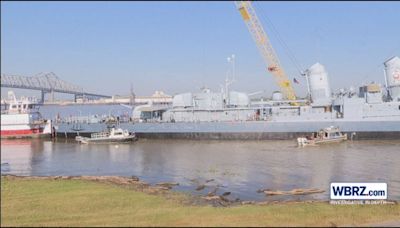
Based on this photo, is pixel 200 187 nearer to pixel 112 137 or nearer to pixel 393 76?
pixel 112 137

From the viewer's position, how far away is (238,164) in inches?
1216

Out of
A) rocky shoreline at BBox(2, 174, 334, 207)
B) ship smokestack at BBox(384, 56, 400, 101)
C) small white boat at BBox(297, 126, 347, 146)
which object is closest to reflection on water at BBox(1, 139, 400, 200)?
rocky shoreline at BBox(2, 174, 334, 207)

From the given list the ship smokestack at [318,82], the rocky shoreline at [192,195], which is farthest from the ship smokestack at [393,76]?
the rocky shoreline at [192,195]

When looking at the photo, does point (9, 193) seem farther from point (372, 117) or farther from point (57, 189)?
point (372, 117)

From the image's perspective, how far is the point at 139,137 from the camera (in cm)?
5750

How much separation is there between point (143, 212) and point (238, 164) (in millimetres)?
18980

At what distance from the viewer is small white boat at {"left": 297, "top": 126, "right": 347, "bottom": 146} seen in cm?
4318

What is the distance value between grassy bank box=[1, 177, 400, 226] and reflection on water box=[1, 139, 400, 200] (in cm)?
351

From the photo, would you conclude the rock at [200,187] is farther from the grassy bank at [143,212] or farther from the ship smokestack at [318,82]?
the ship smokestack at [318,82]

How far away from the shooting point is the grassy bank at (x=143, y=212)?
1114 centimetres

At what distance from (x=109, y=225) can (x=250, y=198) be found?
8.85m

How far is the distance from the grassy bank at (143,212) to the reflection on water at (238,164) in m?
3.51

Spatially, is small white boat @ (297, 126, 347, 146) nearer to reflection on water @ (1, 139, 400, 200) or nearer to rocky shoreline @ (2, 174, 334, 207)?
reflection on water @ (1, 139, 400, 200)

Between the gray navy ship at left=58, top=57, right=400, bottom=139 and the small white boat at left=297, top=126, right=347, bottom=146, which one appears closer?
the small white boat at left=297, top=126, right=347, bottom=146
